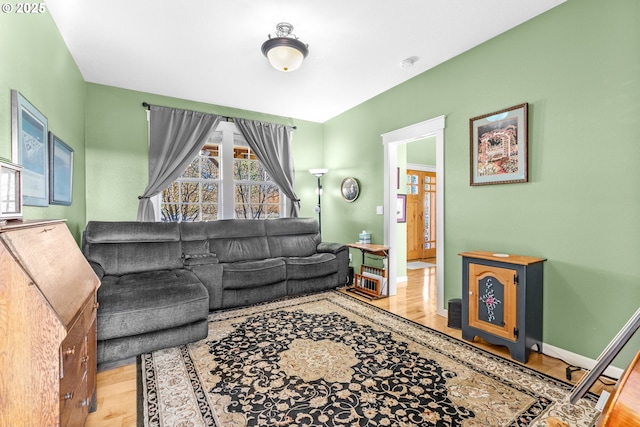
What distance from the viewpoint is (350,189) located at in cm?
477

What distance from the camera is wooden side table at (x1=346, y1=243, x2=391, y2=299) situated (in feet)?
13.0

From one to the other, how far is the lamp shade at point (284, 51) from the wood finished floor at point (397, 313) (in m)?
2.76

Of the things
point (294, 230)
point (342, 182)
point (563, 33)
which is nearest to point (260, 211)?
point (294, 230)

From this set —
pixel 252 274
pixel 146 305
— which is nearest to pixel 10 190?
pixel 146 305

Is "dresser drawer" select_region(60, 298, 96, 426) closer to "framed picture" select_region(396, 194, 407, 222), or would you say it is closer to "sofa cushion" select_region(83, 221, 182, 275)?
"sofa cushion" select_region(83, 221, 182, 275)

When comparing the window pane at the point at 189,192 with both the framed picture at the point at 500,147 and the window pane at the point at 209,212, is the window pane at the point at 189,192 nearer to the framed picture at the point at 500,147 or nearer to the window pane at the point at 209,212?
the window pane at the point at 209,212

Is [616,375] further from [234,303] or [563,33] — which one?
[234,303]

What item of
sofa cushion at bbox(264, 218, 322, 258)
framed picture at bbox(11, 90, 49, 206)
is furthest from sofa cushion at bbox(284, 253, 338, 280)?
framed picture at bbox(11, 90, 49, 206)

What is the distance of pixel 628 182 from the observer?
2.05m

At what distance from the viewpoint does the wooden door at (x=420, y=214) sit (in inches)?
269

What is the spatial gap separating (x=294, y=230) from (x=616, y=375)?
3680 millimetres

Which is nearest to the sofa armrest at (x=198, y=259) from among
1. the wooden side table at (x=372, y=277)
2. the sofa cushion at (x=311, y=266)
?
the sofa cushion at (x=311, y=266)

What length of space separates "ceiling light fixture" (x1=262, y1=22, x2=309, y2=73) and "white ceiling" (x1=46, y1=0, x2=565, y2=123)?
0.07 metres

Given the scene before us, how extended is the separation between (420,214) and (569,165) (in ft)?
15.4
